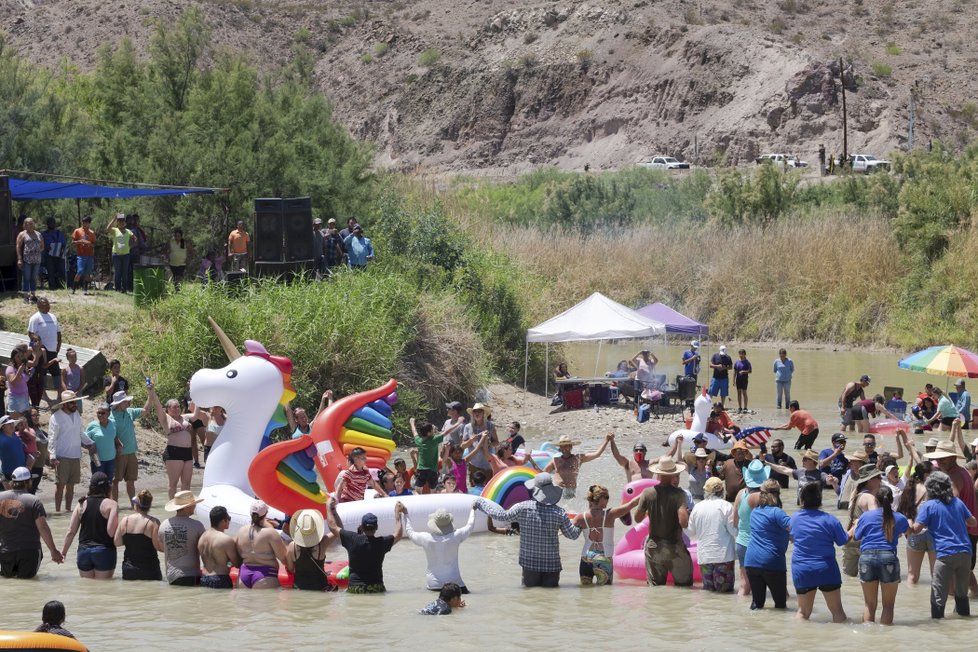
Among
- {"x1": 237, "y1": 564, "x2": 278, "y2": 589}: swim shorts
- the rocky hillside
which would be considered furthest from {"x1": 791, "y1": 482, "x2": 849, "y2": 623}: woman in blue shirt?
the rocky hillside

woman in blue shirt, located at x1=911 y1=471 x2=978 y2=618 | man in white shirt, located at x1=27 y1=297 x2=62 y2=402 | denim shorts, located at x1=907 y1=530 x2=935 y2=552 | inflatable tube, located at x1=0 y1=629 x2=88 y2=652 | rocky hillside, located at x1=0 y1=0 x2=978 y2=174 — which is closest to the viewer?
inflatable tube, located at x1=0 y1=629 x2=88 y2=652

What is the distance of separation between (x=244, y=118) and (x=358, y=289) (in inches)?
449

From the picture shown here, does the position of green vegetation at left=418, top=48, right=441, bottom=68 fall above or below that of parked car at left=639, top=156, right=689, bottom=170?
above

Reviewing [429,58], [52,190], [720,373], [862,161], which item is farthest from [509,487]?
[429,58]

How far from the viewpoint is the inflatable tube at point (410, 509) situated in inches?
571

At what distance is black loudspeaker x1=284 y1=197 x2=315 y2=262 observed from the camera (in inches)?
1008

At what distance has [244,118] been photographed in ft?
114

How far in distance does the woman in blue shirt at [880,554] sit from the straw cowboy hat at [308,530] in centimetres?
453

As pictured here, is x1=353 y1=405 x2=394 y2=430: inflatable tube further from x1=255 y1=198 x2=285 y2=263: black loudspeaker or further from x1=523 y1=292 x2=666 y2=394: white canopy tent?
x1=523 y1=292 x2=666 y2=394: white canopy tent

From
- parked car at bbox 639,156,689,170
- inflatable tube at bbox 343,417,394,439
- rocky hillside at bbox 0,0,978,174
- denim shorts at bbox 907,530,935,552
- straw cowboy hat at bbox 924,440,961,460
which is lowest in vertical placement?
denim shorts at bbox 907,530,935,552

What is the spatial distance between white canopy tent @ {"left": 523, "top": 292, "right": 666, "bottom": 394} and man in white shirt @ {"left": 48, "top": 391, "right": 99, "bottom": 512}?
1179 cm

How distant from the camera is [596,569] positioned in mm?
13164

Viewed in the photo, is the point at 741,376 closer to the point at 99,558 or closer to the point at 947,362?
the point at 947,362

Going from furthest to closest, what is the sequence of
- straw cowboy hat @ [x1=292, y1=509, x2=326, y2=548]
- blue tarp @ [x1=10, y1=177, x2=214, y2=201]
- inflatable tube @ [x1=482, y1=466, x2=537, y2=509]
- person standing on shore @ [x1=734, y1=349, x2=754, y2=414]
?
1. person standing on shore @ [x1=734, y1=349, x2=754, y2=414]
2. blue tarp @ [x1=10, y1=177, x2=214, y2=201]
3. inflatable tube @ [x1=482, y1=466, x2=537, y2=509]
4. straw cowboy hat @ [x1=292, y1=509, x2=326, y2=548]
